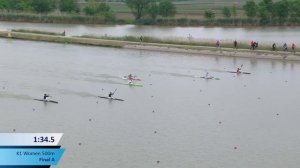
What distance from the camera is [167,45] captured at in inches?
1966

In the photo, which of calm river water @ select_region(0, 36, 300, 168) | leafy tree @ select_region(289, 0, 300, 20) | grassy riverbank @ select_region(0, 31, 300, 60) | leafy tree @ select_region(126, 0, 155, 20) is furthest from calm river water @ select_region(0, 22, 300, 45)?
calm river water @ select_region(0, 36, 300, 168)

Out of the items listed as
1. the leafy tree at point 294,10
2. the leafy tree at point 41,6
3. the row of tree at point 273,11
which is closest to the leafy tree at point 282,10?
the row of tree at point 273,11

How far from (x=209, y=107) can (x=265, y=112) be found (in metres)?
2.60

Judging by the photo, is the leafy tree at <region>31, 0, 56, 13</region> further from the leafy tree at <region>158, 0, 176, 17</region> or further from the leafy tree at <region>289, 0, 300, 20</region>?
the leafy tree at <region>289, 0, 300, 20</region>

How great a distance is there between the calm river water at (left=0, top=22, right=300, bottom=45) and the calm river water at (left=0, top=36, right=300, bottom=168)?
17.0m

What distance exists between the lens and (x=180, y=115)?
26734 millimetres

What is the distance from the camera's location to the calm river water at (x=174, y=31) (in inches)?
2419

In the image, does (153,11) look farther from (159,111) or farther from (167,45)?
(159,111)

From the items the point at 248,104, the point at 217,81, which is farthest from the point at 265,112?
the point at 217,81

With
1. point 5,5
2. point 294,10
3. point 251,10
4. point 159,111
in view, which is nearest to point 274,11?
point 294,10

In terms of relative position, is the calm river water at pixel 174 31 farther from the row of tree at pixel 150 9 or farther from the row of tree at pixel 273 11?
the row of tree at pixel 150 9

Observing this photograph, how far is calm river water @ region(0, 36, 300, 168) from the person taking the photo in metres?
21.1

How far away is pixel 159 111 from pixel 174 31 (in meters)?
41.2

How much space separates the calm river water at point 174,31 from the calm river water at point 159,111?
17044mm
